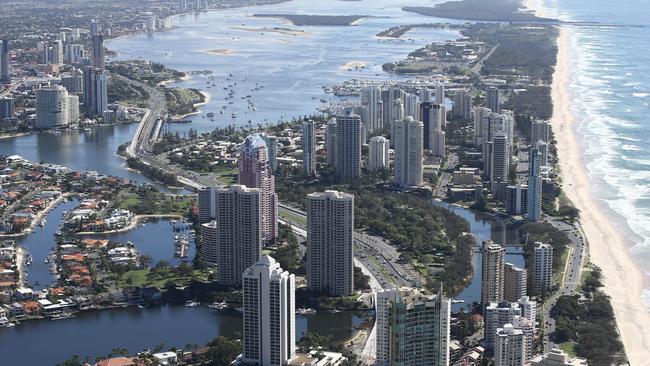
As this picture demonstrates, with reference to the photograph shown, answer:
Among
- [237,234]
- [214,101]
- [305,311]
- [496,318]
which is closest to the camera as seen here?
[496,318]

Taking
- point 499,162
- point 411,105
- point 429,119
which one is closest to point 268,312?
point 499,162

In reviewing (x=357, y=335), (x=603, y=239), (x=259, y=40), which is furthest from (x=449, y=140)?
(x=259, y=40)

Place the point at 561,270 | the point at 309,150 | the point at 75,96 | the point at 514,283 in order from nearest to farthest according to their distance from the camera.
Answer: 1. the point at 514,283
2. the point at 561,270
3. the point at 309,150
4. the point at 75,96

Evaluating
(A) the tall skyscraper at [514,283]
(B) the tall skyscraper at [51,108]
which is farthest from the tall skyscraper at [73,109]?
(A) the tall skyscraper at [514,283]

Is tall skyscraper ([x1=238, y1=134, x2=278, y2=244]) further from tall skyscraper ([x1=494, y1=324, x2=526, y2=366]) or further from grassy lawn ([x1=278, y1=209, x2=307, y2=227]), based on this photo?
tall skyscraper ([x1=494, y1=324, x2=526, y2=366])

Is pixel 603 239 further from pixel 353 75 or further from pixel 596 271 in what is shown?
pixel 353 75

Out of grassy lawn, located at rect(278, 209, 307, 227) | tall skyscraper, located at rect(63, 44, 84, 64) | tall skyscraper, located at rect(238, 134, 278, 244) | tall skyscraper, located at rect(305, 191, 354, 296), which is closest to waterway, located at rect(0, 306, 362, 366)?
tall skyscraper, located at rect(305, 191, 354, 296)

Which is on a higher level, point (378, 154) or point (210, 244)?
point (378, 154)

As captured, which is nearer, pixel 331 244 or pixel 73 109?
pixel 331 244

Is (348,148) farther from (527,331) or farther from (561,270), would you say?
(527,331)
